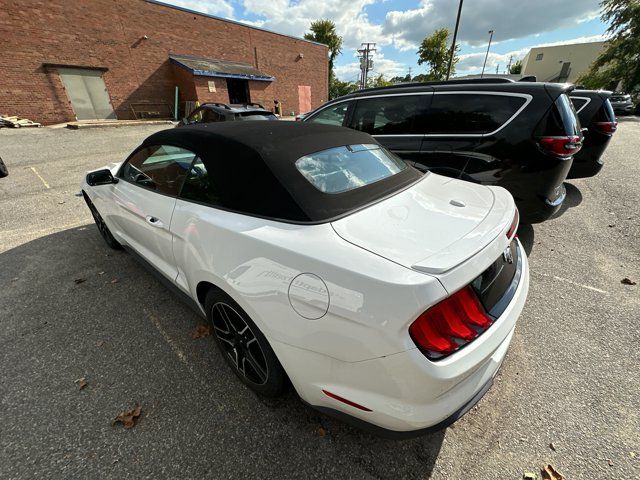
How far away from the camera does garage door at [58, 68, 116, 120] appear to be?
15366 millimetres

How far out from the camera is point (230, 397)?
203cm

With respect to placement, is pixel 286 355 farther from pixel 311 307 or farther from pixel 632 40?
pixel 632 40

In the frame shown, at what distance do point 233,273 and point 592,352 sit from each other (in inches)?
108

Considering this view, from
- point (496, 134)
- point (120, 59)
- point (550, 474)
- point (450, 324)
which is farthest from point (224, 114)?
point (120, 59)

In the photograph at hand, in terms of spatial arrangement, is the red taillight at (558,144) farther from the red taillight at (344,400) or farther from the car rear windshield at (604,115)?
the red taillight at (344,400)

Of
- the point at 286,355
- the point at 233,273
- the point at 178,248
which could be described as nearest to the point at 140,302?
the point at 178,248

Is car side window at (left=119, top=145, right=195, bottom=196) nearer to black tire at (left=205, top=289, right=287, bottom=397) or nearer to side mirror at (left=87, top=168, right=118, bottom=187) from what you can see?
side mirror at (left=87, top=168, right=118, bottom=187)

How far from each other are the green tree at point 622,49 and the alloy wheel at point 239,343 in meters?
41.2

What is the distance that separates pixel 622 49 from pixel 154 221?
41.9 meters

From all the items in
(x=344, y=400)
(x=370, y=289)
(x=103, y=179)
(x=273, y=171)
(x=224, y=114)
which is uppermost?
(x=273, y=171)

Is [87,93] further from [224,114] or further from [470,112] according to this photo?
[470,112]

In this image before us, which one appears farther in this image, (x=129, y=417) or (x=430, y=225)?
(x=129, y=417)

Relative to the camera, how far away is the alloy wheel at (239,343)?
1858mm

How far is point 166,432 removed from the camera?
1.81m
